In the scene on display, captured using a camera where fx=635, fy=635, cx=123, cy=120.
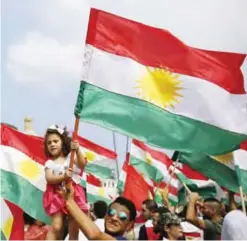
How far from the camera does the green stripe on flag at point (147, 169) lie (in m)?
11.6

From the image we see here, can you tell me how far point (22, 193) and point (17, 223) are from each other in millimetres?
421

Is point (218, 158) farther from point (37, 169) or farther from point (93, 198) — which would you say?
point (93, 198)

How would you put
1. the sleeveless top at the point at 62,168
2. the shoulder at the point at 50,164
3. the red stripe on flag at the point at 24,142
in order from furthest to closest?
the red stripe on flag at the point at 24,142 < the shoulder at the point at 50,164 < the sleeveless top at the point at 62,168

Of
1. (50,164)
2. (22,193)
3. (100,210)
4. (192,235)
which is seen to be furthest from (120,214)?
(100,210)

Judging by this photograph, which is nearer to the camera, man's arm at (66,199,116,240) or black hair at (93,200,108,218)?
man's arm at (66,199,116,240)

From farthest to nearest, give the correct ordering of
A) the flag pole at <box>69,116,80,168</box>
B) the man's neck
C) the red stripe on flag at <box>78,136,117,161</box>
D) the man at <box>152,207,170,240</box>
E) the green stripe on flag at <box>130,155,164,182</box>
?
the red stripe on flag at <box>78,136,117,161</box> < the green stripe on flag at <box>130,155,164,182</box> < the man's neck < the man at <box>152,207,170,240</box> < the flag pole at <box>69,116,80,168</box>

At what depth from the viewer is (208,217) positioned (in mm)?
7332

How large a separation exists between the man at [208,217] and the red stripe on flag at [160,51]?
4.33 feet

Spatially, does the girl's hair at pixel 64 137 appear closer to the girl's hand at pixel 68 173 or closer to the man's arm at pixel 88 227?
the girl's hand at pixel 68 173

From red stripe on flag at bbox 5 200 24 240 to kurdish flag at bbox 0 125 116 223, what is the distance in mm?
86

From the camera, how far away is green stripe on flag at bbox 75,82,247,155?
648 cm

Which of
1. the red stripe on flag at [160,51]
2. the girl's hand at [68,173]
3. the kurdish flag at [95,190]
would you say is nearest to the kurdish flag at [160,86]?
the red stripe on flag at [160,51]

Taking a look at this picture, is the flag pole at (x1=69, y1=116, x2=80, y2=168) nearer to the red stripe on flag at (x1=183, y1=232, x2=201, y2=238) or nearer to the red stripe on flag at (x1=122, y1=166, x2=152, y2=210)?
the red stripe on flag at (x1=183, y1=232, x2=201, y2=238)

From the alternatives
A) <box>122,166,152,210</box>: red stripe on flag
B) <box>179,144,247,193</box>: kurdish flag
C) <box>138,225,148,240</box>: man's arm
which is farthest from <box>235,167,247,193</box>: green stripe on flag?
<box>122,166,152,210</box>: red stripe on flag
